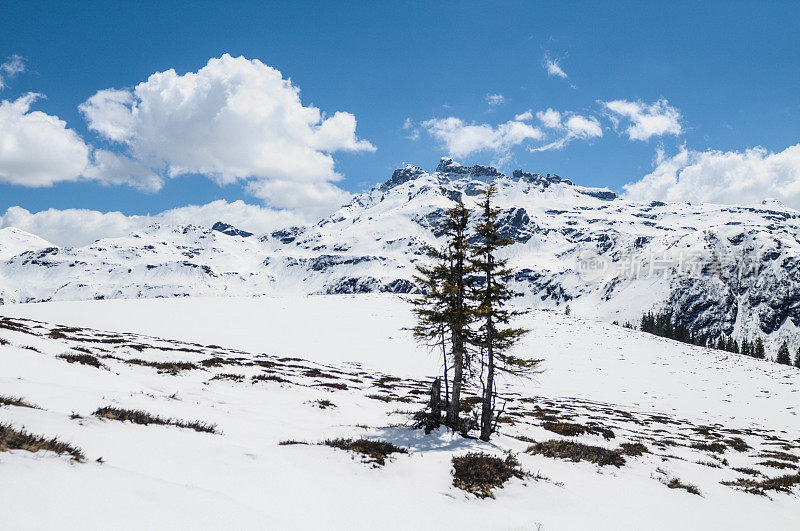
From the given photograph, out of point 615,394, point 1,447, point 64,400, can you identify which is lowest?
point 615,394

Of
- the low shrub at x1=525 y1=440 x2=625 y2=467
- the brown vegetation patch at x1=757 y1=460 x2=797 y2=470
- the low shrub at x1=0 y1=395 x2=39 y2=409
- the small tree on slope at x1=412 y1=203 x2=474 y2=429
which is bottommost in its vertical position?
the brown vegetation patch at x1=757 y1=460 x2=797 y2=470

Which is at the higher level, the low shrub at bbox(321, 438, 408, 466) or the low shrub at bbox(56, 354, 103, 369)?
the low shrub at bbox(56, 354, 103, 369)

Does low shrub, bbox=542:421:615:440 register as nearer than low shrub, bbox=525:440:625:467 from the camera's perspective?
No

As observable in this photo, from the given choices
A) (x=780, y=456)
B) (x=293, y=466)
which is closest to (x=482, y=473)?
(x=293, y=466)

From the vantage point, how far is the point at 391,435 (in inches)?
543

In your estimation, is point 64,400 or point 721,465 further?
point 721,465

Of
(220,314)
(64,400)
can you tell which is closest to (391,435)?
(64,400)

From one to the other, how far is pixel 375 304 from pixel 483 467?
86.1 metres

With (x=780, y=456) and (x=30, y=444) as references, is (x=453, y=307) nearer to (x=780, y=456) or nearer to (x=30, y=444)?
(x=30, y=444)

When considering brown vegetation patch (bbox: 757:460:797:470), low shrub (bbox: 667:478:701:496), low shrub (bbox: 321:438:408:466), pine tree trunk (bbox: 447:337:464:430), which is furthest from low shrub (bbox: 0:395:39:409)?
brown vegetation patch (bbox: 757:460:797:470)

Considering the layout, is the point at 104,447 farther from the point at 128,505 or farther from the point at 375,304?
the point at 375,304

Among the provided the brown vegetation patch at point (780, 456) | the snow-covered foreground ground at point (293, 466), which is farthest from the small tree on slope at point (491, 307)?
the brown vegetation patch at point (780, 456)

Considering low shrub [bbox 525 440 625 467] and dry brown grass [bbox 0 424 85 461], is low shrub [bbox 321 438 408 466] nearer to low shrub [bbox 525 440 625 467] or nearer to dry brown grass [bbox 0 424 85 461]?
dry brown grass [bbox 0 424 85 461]

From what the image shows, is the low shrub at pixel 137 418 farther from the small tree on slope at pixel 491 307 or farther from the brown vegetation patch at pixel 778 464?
the brown vegetation patch at pixel 778 464
